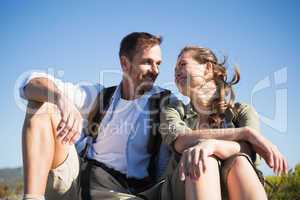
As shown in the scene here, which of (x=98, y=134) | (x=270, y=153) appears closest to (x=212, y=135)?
(x=270, y=153)

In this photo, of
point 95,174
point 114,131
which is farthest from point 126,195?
point 114,131

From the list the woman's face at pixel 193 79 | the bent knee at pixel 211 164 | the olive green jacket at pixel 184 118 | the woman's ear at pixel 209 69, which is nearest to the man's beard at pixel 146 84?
the woman's face at pixel 193 79

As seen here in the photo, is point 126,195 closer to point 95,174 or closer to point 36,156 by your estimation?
point 95,174

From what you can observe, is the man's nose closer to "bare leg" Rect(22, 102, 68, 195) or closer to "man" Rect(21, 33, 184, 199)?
"man" Rect(21, 33, 184, 199)

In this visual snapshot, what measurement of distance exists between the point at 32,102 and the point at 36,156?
47cm

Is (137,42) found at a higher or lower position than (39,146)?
higher

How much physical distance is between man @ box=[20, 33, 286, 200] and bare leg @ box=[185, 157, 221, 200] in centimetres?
28

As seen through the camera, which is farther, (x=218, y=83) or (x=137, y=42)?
(x=137, y=42)

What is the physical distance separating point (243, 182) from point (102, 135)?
1514mm

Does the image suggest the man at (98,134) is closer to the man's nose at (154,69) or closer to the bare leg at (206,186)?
the man's nose at (154,69)

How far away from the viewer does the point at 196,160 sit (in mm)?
2395

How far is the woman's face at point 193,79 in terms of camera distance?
138 inches

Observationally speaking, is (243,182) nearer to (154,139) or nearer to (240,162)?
(240,162)

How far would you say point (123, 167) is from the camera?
3.39 metres
